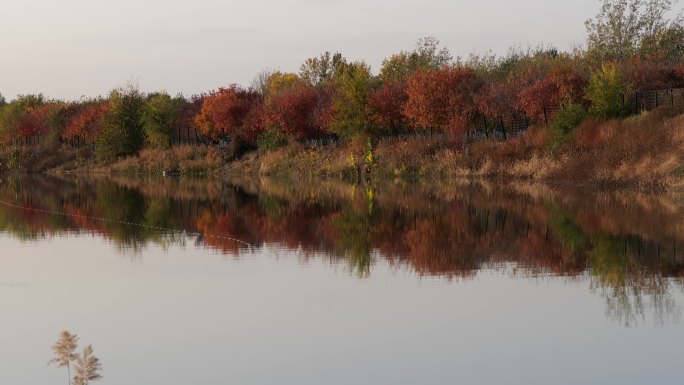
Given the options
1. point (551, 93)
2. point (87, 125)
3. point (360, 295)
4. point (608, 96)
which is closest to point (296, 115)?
point (551, 93)

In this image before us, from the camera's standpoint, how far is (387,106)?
76.1 m

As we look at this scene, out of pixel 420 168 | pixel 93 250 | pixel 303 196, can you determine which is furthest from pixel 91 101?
pixel 93 250

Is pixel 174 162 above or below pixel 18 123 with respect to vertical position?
below

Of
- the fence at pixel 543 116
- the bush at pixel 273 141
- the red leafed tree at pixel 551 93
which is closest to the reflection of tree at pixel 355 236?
the fence at pixel 543 116

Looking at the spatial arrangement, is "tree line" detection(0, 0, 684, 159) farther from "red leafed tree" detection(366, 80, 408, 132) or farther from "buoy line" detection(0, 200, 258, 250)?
"buoy line" detection(0, 200, 258, 250)

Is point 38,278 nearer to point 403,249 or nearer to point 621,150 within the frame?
point 403,249

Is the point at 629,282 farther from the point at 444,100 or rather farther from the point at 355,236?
the point at 444,100

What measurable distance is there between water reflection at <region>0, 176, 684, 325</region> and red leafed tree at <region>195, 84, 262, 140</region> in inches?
1396

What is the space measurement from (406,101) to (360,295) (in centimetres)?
5570

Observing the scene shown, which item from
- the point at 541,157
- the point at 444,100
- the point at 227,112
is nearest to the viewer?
the point at 541,157

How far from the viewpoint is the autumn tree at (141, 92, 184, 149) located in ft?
335

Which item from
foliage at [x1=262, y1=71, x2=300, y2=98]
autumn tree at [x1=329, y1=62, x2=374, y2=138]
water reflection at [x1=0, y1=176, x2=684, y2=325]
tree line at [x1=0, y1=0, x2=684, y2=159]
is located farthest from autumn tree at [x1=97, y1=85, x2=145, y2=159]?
water reflection at [x1=0, y1=176, x2=684, y2=325]

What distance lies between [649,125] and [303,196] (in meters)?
18.6

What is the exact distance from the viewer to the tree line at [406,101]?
64625 millimetres
